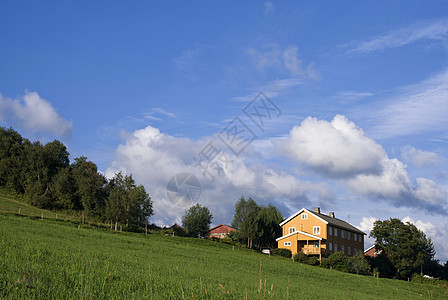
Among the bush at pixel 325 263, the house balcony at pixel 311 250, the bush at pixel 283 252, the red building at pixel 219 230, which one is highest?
the red building at pixel 219 230

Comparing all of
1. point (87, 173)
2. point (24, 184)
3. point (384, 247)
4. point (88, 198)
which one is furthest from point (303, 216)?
point (24, 184)

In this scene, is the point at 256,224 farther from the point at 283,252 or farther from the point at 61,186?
the point at 61,186

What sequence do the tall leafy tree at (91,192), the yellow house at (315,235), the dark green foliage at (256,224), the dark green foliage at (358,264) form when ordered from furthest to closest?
1. the dark green foliage at (256,224)
2. the tall leafy tree at (91,192)
3. the yellow house at (315,235)
4. the dark green foliage at (358,264)

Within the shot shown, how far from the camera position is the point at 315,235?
73.0 m

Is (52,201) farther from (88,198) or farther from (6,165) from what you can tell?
(6,165)

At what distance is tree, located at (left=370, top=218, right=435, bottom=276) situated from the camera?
76.1 m

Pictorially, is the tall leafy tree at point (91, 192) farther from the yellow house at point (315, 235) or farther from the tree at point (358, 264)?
the tree at point (358, 264)

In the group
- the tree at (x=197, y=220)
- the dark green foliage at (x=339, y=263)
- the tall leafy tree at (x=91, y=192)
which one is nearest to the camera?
the dark green foliage at (x=339, y=263)

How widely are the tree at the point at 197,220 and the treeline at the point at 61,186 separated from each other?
2121 centimetres

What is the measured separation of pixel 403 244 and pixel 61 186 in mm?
74875

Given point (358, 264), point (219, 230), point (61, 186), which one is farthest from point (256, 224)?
point (61, 186)

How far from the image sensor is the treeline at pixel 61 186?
232 feet

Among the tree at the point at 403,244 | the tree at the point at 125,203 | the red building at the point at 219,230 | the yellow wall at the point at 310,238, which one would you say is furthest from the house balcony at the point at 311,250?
the red building at the point at 219,230

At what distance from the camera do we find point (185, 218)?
103688 millimetres
